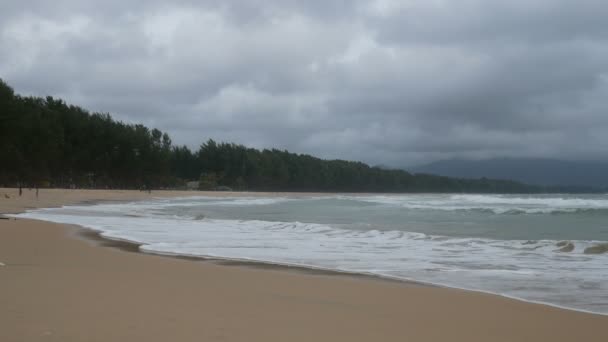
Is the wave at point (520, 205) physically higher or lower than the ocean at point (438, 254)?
higher

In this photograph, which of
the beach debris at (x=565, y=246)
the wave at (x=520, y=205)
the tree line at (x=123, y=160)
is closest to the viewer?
the beach debris at (x=565, y=246)

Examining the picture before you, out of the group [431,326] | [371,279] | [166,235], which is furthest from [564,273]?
[166,235]

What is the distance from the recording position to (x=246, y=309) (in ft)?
16.1

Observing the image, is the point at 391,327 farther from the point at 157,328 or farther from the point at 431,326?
the point at 157,328

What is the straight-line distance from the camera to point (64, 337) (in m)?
3.77

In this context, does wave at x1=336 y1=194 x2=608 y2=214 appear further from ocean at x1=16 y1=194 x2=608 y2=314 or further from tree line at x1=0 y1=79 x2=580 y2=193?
tree line at x1=0 y1=79 x2=580 y2=193

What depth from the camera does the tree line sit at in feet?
162

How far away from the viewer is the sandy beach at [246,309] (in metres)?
4.12

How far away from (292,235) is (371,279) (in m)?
6.86

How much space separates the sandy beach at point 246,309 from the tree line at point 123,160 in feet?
151

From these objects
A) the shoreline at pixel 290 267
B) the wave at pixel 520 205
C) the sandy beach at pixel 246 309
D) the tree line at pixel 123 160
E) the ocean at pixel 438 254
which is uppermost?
the tree line at pixel 123 160

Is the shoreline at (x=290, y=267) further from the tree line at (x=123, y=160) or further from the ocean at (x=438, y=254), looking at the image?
the tree line at (x=123, y=160)

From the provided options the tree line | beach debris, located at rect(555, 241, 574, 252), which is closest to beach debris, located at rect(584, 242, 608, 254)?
beach debris, located at rect(555, 241, 574, 252)

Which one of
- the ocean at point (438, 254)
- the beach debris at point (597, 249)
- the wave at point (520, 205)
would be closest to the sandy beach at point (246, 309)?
the ocean at point (438, 254)
